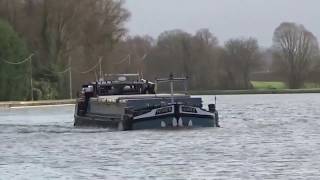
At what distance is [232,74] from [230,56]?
13.7ft

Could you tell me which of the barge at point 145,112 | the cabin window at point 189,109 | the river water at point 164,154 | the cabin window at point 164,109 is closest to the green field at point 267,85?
the barge at point 145,112

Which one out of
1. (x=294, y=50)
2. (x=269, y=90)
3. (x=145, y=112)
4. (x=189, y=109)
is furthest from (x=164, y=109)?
(x=269, y=90)

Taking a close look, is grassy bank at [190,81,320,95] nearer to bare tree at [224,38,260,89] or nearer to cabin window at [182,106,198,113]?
bare tree at [224,38,260,89]

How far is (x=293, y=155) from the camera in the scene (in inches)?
1209

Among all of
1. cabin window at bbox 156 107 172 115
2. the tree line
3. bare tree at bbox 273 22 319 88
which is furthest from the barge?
bare tree at bbox 273 22 319 88

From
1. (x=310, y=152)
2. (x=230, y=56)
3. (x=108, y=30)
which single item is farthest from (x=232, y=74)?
(x=310, y=152)

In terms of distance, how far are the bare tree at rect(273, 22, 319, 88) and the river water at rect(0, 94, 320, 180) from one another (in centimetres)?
12187

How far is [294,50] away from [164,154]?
5634 inches

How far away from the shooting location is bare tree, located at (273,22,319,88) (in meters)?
170

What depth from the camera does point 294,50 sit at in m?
172

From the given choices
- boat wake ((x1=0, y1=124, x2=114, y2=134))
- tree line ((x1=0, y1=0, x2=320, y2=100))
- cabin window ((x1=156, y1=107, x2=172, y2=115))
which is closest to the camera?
cabin window ((x1=156, y1=107, x2=172, y2=115))

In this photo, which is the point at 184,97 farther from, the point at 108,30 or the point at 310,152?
the point at 108,30

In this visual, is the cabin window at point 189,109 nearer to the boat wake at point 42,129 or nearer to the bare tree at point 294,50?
the boat wake at point 42,129

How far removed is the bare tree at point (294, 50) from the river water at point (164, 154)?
400 ft
